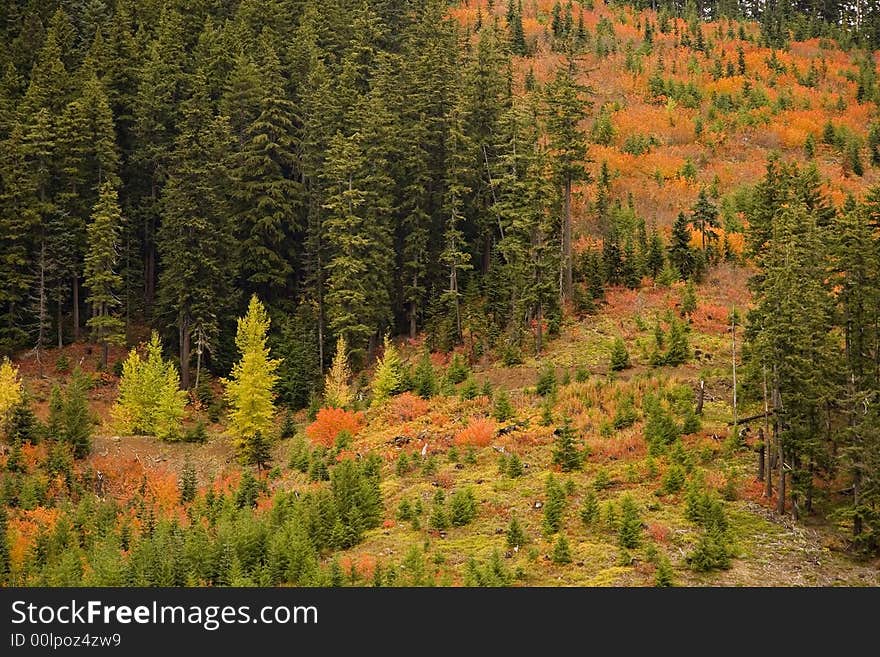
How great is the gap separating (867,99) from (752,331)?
56.2 metres

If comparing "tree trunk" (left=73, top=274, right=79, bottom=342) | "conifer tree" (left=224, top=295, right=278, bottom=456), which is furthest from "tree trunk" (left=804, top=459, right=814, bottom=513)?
"tree trunk" (left=73, top=274, right=79, bottom=342)

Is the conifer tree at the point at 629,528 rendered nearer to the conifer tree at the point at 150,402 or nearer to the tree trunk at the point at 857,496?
the tree trunk at the point at 857,496

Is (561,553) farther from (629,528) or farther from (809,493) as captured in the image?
(809,493)

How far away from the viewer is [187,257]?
50500 millimetres

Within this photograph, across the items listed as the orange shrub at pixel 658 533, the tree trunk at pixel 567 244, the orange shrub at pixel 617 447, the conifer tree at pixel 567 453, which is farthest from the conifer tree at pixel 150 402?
the orange shrub at pixel 658 533

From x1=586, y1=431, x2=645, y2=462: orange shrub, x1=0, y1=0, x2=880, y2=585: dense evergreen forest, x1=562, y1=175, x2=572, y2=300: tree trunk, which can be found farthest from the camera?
x1=562, y1=175, x2=572, y2=300: tree trunk

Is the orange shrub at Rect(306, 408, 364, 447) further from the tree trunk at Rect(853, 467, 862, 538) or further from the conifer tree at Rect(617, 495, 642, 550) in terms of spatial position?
the tree trunk at Rect(853, 467, 862, 538)

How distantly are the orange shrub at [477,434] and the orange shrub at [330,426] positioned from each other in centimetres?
583

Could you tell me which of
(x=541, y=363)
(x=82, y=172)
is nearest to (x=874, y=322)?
(x=541, y=363)

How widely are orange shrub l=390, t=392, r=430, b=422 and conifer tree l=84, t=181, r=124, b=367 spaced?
1949 cm

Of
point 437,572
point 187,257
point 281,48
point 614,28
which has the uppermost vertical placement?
point 614,28

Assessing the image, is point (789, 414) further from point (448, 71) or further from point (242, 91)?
point (242, 91)

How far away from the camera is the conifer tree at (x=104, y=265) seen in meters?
52.0

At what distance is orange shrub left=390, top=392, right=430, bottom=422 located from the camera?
40.5 metres
